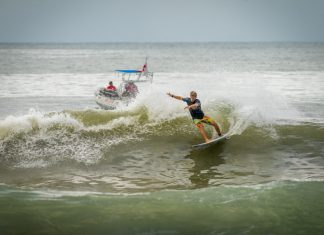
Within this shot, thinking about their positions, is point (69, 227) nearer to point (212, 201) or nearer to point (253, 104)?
point (212, 201)

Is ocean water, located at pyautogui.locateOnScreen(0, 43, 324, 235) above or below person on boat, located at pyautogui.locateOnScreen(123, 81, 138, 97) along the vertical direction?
below

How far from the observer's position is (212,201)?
8.96 meters

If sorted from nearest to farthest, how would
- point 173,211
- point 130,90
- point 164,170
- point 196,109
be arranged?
point 173,211, point 164,170, point 196,109, point 130,90

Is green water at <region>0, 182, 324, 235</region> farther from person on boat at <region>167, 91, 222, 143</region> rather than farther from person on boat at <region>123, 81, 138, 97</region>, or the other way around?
person on boat at <region>123, 81, 138, 97</region>

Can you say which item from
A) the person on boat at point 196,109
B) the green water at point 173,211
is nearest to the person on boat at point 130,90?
the person on boat at point 196,109

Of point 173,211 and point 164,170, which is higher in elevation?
point 173,211

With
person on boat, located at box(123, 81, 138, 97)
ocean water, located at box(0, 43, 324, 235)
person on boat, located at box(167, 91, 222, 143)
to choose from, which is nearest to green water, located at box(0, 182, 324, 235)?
ocean water, located at box(0, 43, 324, 235)

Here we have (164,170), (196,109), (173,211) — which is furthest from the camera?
(196,109)

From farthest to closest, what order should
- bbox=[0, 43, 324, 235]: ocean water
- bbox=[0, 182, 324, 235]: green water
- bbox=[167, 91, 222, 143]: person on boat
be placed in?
bbox=[167, 91, 222, 143]: person on boat
bbox=[0, 43, 324, 235]: ocean water
bbox=[0, 182, 324, 235]: green water

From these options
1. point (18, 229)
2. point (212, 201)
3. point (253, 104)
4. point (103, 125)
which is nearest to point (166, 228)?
point (212, 201)

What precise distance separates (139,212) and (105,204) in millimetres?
904

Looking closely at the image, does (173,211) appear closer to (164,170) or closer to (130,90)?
(164,170)

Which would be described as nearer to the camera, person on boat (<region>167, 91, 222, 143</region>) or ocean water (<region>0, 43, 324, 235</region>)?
ocean water (<region>0, 43, 324, 235</region>)

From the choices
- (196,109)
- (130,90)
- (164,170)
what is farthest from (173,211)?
(130,90)
